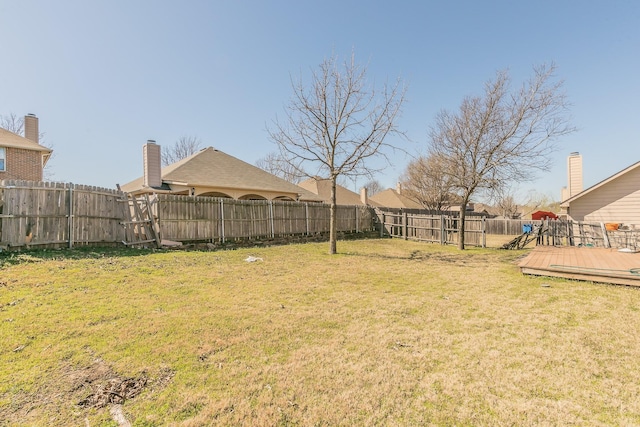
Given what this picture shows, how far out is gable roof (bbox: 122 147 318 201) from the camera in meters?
15.4

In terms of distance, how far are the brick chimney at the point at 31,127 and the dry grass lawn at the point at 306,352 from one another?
18451 mm

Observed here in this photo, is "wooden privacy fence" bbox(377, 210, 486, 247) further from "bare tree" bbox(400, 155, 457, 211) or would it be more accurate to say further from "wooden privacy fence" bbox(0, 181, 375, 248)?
"bare tree" bbox(400, 155, 457, 211)

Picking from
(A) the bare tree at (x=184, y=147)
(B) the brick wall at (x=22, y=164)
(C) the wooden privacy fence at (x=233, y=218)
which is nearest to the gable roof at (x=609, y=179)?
(C) the wooden privacy fence at (x=233, y=218)

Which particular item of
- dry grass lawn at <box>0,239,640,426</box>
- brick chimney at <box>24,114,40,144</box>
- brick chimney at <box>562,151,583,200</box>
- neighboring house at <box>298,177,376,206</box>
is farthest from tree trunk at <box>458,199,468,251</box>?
brick chimney at <box>24,114,40,144</box>

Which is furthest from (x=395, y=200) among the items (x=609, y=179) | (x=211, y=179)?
(x=211, y=179)

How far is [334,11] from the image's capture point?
1143 centimetres

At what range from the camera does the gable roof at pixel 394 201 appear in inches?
1459

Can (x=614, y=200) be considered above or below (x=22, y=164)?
below

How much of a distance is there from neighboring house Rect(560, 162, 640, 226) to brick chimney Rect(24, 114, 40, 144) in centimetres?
3119

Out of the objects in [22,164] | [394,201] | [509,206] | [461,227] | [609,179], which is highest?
[22,164]

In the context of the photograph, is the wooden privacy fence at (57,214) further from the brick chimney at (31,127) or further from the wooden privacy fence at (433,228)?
the brick chimney at (31,127)

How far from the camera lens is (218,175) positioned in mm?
16719

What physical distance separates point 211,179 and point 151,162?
3.02 m

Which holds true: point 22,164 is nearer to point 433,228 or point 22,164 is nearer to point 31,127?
point 31,127
